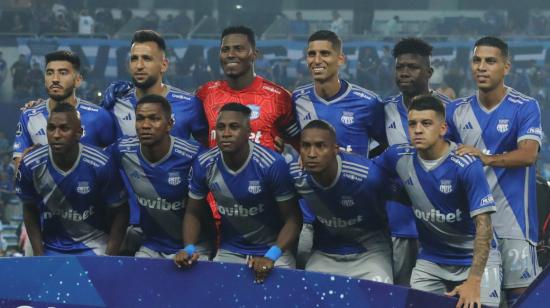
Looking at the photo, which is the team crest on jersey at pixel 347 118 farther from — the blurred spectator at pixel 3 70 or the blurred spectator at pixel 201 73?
the blurred spectator at pixel 3 70

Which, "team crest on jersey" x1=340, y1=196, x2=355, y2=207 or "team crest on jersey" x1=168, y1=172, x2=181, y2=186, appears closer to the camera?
"team crest on jersey" x1=340, y1=196, x2=355, y2=207

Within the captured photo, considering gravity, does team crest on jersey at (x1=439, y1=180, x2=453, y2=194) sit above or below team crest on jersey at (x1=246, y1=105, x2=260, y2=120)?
below

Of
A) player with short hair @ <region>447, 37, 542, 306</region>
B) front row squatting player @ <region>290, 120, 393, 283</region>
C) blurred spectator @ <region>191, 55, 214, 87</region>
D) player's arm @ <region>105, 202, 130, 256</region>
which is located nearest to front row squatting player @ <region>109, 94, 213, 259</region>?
player's arm @ <region>105, 202, 130, 256</region>

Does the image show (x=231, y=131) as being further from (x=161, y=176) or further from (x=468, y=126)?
(x=468, y=126)

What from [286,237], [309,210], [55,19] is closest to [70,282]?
[286,237]

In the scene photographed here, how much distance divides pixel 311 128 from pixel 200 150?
918 millimetres

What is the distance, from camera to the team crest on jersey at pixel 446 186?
5605 millimetres

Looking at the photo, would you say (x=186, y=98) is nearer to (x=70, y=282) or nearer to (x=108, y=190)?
(x=108, y=190)

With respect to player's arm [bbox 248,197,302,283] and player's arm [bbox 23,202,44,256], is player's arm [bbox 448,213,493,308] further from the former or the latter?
player's arm [bbox 23,202,44,256]

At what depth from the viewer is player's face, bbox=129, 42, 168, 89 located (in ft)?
22.2

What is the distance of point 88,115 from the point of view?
6.76 m

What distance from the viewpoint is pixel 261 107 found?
664 centimetres

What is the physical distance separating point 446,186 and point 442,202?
0.34 feet

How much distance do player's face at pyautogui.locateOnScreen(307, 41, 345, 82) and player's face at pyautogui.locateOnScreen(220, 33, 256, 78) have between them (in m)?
0.42
